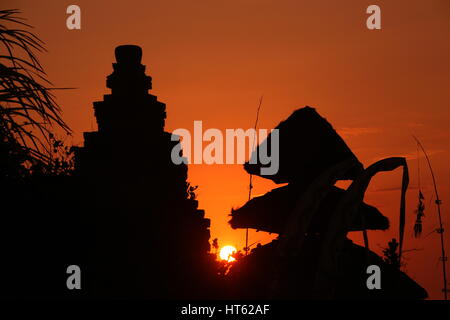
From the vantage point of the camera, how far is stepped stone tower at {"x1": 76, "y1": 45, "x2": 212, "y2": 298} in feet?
33.6

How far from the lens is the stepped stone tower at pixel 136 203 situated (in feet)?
33.6

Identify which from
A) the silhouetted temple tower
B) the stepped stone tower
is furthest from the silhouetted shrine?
the silhouetted temple tower

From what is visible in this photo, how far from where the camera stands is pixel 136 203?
1076 cm

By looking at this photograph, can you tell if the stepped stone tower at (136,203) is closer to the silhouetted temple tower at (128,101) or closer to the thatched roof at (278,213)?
the silhouetted temple tower at (128,101)

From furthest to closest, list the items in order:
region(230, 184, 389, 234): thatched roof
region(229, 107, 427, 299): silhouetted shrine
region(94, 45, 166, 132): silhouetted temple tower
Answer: region(94, 45, 166, 132): silhouetted temple tower
region(230, 184, 389, 234): thatched roof
region(229, 107, 427, 299): silhouetted shrine

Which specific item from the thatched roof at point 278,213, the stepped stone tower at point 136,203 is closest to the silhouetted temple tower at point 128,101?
the stepped stone tower at point 136,203

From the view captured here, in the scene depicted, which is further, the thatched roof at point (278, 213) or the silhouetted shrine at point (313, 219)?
the thatched roof at point (278, 213)

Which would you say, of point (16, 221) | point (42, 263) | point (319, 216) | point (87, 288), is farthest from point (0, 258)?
point (319, 216)

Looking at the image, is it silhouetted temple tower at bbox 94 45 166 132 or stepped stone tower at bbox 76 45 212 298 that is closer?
stepped stone tower at bbox 76 45 212 298

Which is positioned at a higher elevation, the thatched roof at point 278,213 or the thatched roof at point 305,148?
the thatched roof at point 305,148

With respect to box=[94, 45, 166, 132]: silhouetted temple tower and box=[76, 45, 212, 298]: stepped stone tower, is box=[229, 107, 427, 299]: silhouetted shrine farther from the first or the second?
box=[94, 45, 166, 132]: silhouetted temple tower

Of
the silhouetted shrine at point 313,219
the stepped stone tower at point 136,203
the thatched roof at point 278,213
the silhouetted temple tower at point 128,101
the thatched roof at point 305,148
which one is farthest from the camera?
the silhouetted temple tower at point 128,101

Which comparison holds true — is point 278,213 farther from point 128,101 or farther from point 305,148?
point 128,101

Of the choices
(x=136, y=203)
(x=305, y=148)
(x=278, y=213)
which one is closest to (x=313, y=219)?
(x=278, y=213)
